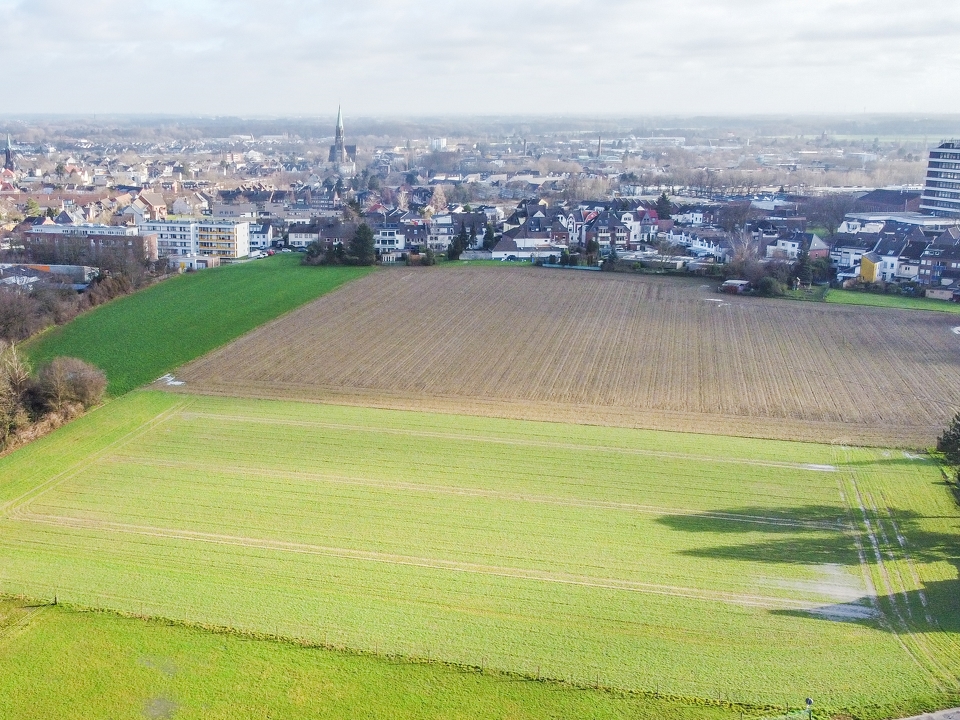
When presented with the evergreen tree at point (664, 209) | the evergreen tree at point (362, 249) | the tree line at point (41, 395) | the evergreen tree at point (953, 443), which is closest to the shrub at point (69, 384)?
the tree line at point (41, 395)

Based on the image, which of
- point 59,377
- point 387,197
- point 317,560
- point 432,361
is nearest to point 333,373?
point 432,361

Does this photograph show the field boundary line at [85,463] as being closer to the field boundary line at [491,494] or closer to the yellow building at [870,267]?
the field boundary line at [491,494]

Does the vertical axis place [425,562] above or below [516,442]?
below

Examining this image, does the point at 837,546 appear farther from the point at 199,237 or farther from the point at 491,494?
the point at 199,237

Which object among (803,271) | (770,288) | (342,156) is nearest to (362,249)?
(770,288)

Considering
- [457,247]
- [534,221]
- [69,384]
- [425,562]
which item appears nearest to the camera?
[425,562]

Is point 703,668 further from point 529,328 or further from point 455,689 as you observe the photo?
point 529,328

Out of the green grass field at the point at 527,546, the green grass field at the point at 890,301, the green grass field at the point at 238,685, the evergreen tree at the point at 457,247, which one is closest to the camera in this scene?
the green grass field at the point at 238,685
